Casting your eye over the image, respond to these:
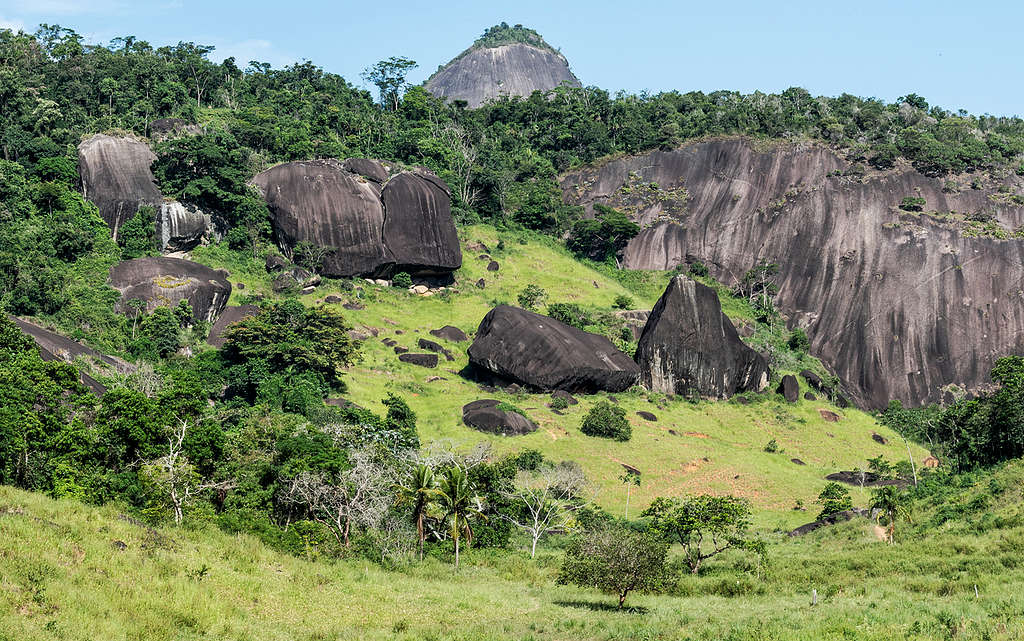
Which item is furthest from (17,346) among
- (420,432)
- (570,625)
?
(570,625)

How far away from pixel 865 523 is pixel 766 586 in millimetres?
12151

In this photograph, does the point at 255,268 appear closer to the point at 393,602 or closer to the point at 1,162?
the point at 1,162

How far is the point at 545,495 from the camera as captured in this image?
4091 centimetres

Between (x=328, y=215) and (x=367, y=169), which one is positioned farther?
(x=367, y=169)

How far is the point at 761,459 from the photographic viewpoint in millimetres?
56844

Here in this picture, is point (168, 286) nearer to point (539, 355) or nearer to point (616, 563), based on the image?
point (539, 355)

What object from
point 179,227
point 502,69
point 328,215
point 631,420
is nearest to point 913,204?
point 631,420

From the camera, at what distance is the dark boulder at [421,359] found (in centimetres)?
6378

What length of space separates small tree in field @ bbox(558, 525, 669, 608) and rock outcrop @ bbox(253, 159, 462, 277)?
171 ft

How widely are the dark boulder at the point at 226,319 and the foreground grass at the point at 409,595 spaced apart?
3391 cm

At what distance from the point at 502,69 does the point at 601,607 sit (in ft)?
513

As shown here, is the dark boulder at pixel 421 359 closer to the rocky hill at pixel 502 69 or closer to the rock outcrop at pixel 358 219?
the rock outcrop at pixel 358 219

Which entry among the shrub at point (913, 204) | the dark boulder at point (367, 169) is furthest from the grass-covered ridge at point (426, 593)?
the shrub at point (913, 204)

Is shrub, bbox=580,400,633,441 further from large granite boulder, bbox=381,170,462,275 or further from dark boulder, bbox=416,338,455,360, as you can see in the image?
large granite boulder, bbox=381,170,462,275
